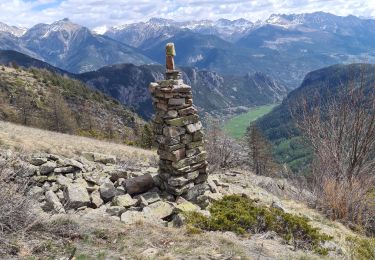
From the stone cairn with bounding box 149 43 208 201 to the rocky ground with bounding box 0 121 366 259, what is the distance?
1.66 ft

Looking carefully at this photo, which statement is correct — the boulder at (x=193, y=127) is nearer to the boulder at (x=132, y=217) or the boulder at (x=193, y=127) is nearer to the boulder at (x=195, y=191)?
the boulder at (x=195, y=191)

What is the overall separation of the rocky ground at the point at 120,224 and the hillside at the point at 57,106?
5616 centimetres

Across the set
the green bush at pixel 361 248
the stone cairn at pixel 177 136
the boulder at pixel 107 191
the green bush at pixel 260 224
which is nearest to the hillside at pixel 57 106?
the boulder at pixel 107 191

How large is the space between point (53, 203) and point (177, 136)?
4.45m

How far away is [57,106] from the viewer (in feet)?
232

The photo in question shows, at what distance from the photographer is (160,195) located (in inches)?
537

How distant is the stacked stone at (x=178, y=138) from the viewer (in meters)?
13.3

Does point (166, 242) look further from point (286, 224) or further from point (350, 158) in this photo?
point (350, 158)

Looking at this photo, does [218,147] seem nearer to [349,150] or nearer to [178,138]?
[349,150]

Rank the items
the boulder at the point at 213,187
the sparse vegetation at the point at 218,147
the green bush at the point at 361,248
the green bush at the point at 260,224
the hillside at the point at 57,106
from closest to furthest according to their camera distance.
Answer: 1. the green bush at the point at 361,248
2. the green bush at the point at 260,224
3. the boulder at the point at 213,187
4. the sparse vegetation at the point at 218,147
5. the hillside at the point at 57,106

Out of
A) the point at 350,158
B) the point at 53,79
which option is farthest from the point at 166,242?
the point at 53,79

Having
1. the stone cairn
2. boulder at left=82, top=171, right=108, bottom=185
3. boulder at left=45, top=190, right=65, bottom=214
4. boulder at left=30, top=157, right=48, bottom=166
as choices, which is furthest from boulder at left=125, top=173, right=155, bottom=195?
boulder at left=30, top=157, right=48, bottom=166

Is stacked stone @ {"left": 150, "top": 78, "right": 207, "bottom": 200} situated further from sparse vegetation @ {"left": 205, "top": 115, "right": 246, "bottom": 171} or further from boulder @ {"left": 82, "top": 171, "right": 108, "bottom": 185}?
sparse vegetation @ {"left": 205, "top": 115, "right": 246, "bottom": 171}

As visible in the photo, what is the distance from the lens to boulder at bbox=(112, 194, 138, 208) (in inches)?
494
